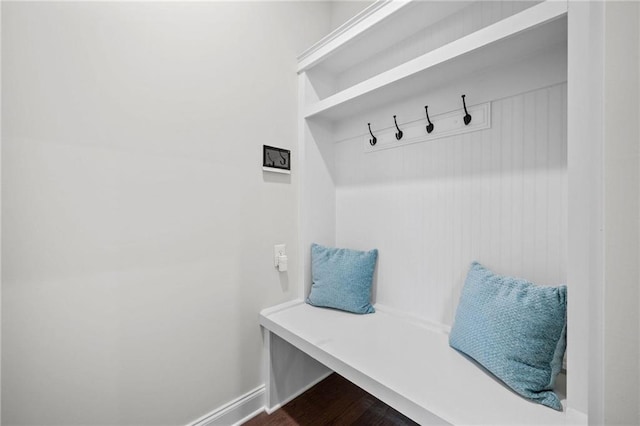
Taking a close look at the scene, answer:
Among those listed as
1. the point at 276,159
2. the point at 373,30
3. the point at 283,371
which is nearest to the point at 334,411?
the point at 283,371

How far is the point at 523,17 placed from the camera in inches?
33.9

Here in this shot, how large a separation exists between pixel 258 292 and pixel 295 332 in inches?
13.3

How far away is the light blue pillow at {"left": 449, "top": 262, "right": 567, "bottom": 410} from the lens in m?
0.84

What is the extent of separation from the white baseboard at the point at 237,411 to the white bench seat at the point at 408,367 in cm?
38

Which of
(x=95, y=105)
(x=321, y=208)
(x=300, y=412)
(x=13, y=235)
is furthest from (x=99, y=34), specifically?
(x=300, y=412)

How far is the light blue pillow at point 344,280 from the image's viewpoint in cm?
150

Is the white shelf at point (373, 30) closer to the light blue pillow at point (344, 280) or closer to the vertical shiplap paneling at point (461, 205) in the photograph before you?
the vertical shiplap paneling at point (461, 205)

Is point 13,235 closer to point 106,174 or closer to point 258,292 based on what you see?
point 106,174

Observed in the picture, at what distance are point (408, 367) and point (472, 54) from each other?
1.22 meters

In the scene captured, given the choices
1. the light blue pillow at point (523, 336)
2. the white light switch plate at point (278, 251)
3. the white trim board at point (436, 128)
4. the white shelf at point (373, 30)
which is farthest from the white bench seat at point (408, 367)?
the white shelf at point (373, 30)

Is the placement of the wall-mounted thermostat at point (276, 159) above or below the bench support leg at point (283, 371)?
above

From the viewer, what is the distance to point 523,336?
2.84 ft

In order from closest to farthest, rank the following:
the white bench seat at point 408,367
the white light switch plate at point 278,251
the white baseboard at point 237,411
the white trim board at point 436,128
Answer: the white bench seat at point 408,367, the white trim board at point 436,128, the white baseboard at point 237,411, the white light switch plate at point 278,251

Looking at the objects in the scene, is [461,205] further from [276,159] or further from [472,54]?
[276,159]
